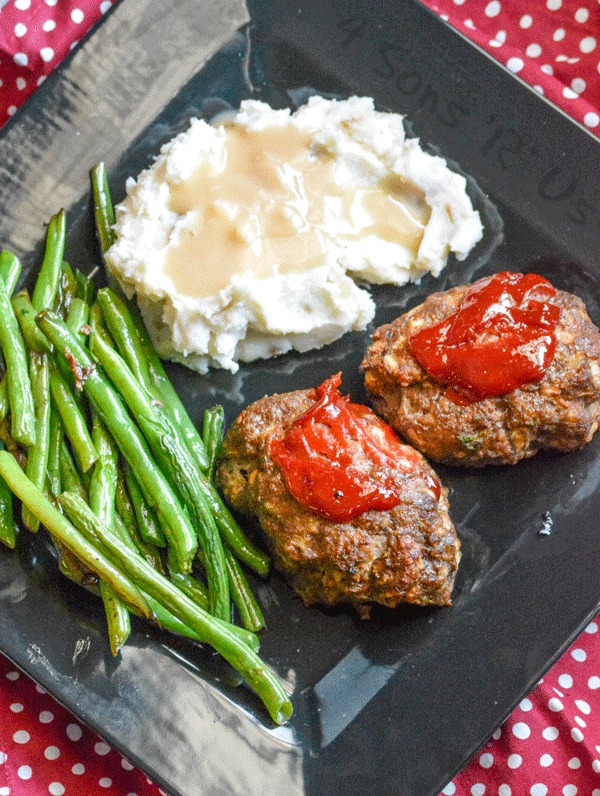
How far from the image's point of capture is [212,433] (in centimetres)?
546

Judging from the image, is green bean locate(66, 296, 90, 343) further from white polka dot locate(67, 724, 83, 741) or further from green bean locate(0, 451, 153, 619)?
white polka dot locate(67, 724, 83, 741)

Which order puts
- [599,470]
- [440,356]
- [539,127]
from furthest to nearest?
[539,127]
[599,470]
[440,356]

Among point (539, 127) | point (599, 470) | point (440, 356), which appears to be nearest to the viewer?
point (440, 356)

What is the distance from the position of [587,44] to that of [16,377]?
14.5ft

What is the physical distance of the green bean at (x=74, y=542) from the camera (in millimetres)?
4820

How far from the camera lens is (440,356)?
4.99 meters

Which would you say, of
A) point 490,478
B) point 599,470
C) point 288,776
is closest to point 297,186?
point 490,478

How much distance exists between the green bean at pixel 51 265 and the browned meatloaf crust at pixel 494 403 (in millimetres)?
2025

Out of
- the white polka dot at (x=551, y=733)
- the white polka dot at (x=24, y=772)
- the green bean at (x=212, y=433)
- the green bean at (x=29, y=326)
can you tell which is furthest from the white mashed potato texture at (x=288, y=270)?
the white polka dot at (x=551, y=733)

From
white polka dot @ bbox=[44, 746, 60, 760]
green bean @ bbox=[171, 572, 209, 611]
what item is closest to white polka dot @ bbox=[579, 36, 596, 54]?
green bean @ bbox=[171, 572, 209, 611]

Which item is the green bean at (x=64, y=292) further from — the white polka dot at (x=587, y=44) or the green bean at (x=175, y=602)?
the white polka dot at (x=587, y=44)

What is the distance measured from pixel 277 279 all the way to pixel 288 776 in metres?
2.92

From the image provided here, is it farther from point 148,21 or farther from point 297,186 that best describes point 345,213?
point 148,21

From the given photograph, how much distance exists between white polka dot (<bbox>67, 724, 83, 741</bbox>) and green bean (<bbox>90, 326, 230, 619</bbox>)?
48.5 inches
